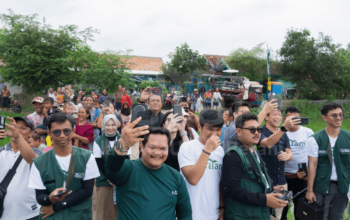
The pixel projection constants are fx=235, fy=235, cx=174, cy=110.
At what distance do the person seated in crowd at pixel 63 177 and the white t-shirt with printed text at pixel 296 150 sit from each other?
9.50ft

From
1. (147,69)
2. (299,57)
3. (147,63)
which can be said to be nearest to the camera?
(299,57)

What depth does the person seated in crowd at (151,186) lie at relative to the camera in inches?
70.7

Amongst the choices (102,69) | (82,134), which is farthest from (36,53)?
(82,134)

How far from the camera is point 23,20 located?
14.7 m

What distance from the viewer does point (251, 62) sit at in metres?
25.1

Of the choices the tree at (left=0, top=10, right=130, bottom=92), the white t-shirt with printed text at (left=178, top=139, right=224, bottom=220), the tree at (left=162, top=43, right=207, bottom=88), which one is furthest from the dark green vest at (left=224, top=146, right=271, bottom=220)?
the tree at (left=162, top=43, right=207, bottom=88)

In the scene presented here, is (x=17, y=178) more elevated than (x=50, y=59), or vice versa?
(x=50, y=59)

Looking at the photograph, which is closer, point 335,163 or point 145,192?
point 145,192

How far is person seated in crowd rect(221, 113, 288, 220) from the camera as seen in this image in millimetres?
2167

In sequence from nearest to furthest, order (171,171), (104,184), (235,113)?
1. (171,171)
2. (104,184)
3. (235,113)

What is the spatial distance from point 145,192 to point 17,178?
1.57 meters

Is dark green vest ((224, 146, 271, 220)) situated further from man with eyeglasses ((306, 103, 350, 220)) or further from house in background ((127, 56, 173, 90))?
house in background ((127, 56, 173, 90))

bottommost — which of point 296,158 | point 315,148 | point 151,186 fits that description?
point 296,158

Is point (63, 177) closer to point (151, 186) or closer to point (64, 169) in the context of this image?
point (64, 169)
